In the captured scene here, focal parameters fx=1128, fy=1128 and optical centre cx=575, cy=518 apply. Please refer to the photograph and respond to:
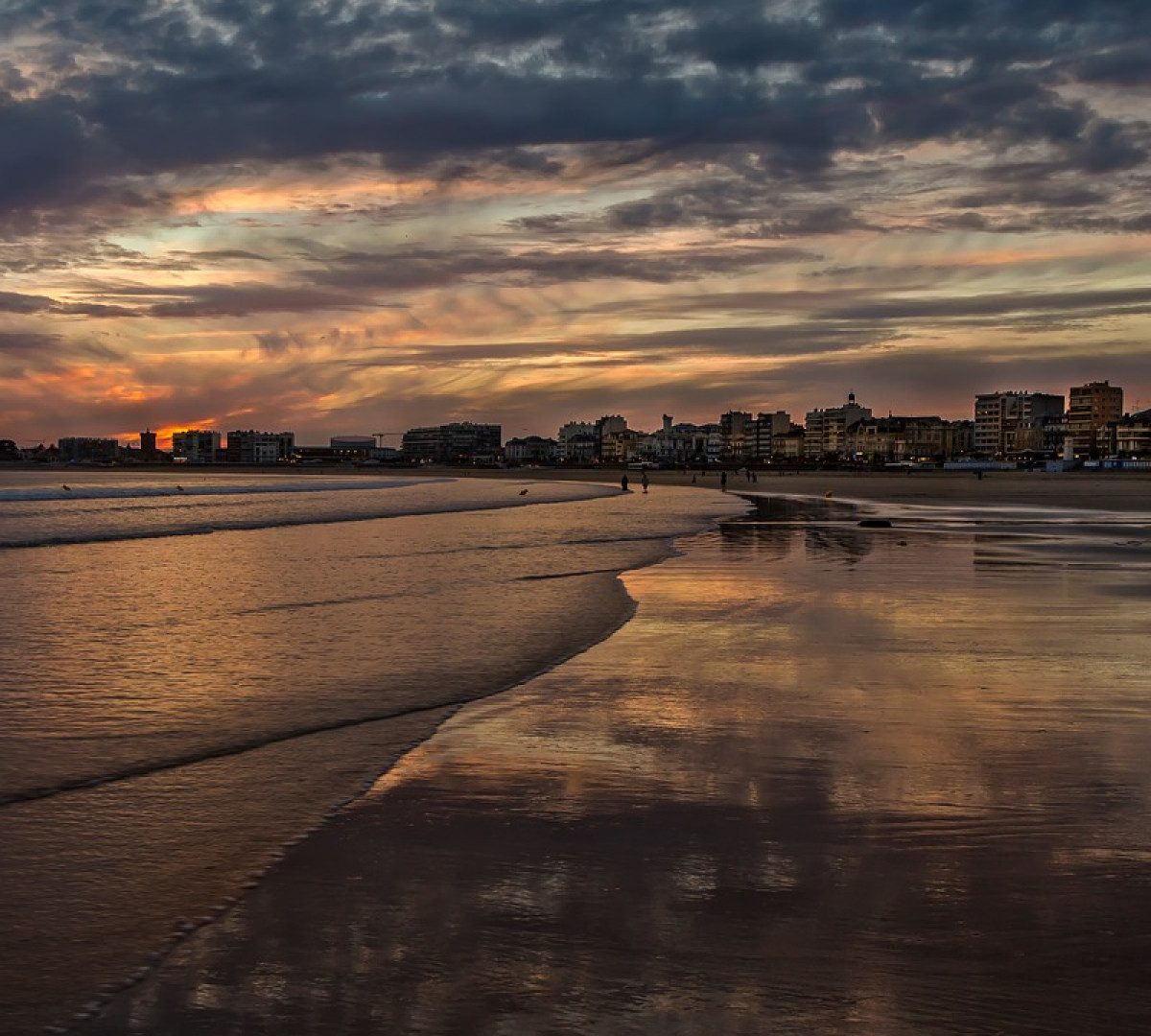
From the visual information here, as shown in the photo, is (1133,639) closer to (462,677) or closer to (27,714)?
(462,677)

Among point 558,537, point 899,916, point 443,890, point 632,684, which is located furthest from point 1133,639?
point 558,537

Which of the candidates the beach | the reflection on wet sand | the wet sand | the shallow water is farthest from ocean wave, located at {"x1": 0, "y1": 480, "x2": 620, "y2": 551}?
the reflection on wet sand

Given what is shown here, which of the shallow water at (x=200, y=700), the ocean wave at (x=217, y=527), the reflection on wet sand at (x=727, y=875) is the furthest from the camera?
the ocean wave at (x=217, y=527)

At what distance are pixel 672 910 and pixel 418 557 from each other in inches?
850

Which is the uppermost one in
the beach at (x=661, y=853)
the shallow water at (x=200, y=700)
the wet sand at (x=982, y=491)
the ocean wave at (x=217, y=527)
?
the wet sand at (x=982, y=491)

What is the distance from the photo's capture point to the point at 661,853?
588cm

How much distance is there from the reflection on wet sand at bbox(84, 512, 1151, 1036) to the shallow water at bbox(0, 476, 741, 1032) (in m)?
0.45

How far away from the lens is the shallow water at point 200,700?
5.27m

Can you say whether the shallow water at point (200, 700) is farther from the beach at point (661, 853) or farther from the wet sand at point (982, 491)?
the wet sand at point (982, 491)

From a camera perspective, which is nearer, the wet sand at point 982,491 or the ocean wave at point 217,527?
the ocean wave at point 217,527

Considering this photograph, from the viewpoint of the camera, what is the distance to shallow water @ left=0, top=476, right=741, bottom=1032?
5.27 meters

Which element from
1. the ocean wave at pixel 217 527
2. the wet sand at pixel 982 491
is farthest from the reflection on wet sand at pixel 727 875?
the wet sand at pixel 982 491

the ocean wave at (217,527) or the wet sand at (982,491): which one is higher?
the wet sand at (982,491)

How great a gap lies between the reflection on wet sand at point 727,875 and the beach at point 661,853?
0.02 metres
